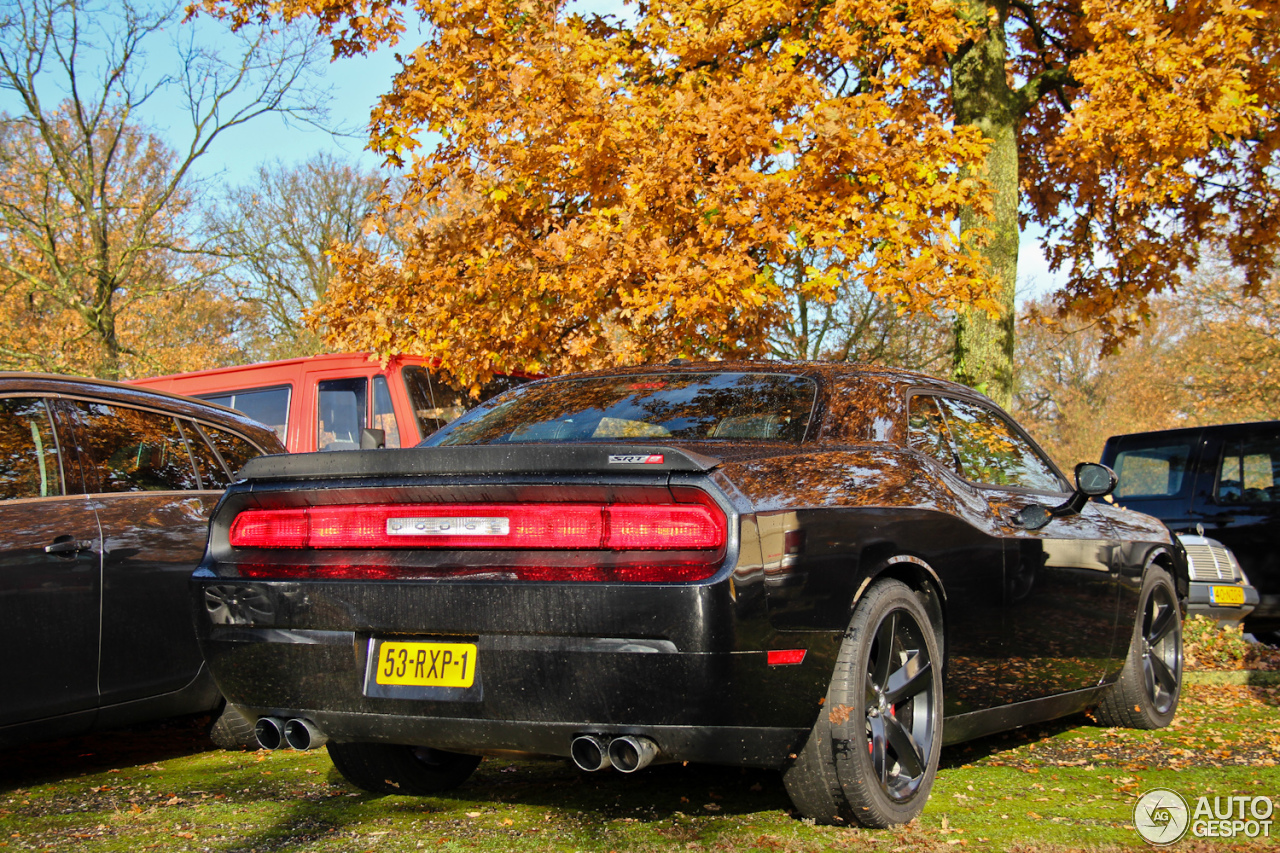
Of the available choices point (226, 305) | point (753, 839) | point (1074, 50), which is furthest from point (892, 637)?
point (226, 305)

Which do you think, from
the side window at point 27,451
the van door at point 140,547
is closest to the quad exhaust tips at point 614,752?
the van door at point 140,547

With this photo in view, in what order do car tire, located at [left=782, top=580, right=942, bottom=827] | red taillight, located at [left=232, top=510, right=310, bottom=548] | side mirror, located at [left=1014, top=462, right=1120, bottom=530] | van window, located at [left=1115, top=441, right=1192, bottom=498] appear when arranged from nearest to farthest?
car tire, located at [left=782, top=580, right=942, bottom=827] → red taillight, located at [left=232, top=510, right=310, bottom=548] → side mirror, located at [left=1014, top=462, right=1120, bottom=530] → van window, located at [left=1115, top=441, right=1192, bottom=498]

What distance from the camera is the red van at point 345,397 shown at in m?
8.79

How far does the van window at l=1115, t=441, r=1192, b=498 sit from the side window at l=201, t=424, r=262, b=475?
7.27m

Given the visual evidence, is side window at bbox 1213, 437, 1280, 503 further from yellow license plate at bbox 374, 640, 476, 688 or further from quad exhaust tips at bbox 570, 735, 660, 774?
yellow license plate at bbox 374, 640, 476, 688

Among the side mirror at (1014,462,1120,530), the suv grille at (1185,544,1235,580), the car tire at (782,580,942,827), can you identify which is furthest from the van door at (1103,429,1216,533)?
the car tire at (782,580,942,827)

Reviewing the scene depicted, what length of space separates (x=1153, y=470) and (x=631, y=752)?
8.04 m

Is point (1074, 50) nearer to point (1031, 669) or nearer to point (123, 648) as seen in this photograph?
point (1031, 669)

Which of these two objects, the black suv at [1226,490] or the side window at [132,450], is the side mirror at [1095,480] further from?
the black suv at [1226,490]

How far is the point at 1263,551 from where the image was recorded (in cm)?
884

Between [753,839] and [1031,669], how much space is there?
5.48 ft

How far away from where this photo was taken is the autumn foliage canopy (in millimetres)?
7730

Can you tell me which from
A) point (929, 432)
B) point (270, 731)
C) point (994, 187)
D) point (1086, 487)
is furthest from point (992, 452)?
point (994, 187)

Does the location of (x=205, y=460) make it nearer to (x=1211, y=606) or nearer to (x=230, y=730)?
(x=230, y=730)
